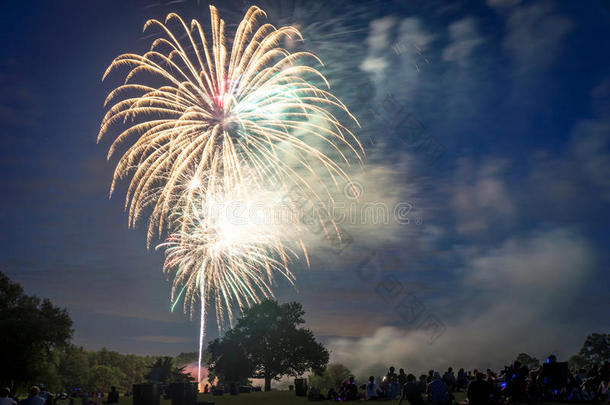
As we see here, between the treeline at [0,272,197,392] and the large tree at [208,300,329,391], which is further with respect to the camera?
the large tree at [208,300,329,391]

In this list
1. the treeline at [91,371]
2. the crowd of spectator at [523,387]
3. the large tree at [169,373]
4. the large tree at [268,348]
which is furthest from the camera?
the treeline at [91,371]

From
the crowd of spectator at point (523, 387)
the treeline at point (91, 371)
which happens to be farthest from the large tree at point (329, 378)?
the crowd of spectator at point (523, 387)

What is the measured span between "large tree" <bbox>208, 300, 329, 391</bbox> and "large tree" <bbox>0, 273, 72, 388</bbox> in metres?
22.3

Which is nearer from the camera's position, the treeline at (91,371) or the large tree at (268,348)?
the large tree at (268,348)

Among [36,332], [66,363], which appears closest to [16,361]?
[36,332]

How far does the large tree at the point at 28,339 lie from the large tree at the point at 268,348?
880 inches

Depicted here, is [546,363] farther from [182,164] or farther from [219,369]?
[219,369]

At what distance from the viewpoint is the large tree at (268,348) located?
77812 mm

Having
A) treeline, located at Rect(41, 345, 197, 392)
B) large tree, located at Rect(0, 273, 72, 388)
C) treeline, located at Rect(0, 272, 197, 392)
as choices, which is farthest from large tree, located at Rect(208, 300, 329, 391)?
treeline, located at Rect(41, 345, 197, 392)

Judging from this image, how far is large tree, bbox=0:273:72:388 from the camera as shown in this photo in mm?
63594

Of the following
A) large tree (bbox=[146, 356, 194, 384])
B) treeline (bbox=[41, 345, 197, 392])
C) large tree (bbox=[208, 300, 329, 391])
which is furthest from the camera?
treeline (bbox=[41, 345, 197, 392])

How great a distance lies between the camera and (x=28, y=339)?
65.5 meters

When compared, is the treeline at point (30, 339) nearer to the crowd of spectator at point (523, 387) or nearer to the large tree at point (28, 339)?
the large tree at point (28, 339)

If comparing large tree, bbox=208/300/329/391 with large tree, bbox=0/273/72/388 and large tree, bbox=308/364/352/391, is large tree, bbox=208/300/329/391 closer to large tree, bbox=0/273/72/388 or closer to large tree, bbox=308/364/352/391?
large tree, bbox=0/273/72/388
